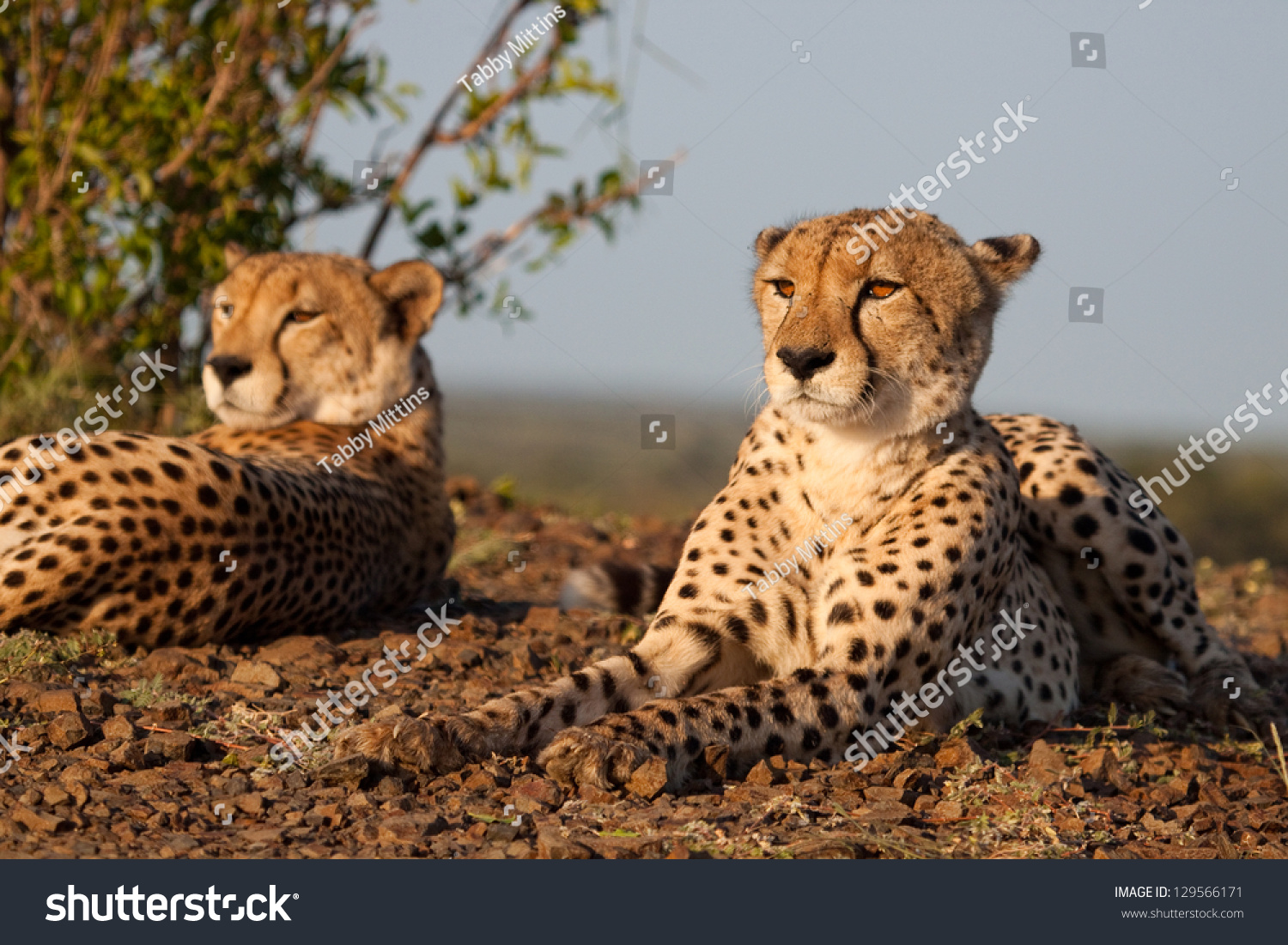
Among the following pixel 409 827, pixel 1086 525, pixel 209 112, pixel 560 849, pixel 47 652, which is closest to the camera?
pixel 560 849

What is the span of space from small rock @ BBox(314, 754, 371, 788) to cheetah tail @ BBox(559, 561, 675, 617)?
177 cm

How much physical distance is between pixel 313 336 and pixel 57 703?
2064 millimetres

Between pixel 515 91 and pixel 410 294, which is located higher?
pixel 515 91

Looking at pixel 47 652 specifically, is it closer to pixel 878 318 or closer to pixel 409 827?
pixel 409 827

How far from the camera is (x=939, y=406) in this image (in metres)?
3.50

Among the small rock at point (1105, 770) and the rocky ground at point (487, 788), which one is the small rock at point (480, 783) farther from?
the small rock at point (1105, 770)

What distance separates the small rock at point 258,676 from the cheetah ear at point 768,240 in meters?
1.73

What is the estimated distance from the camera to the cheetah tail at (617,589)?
15.0 ft

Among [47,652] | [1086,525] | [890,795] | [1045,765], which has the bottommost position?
[47,652]

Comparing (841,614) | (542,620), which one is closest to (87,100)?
(542,620)

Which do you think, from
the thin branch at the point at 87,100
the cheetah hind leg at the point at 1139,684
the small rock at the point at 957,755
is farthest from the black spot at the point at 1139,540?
the thin branch at the point at 87,100

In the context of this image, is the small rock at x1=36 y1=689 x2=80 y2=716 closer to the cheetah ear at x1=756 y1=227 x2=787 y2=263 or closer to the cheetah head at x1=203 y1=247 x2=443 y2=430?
the cheetah head at x1=203 y1=247 x2=443 y2=430

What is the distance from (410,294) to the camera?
17.3 feet

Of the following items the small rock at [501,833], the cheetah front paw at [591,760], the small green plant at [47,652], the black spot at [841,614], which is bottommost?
the small green plant at [47,652]
